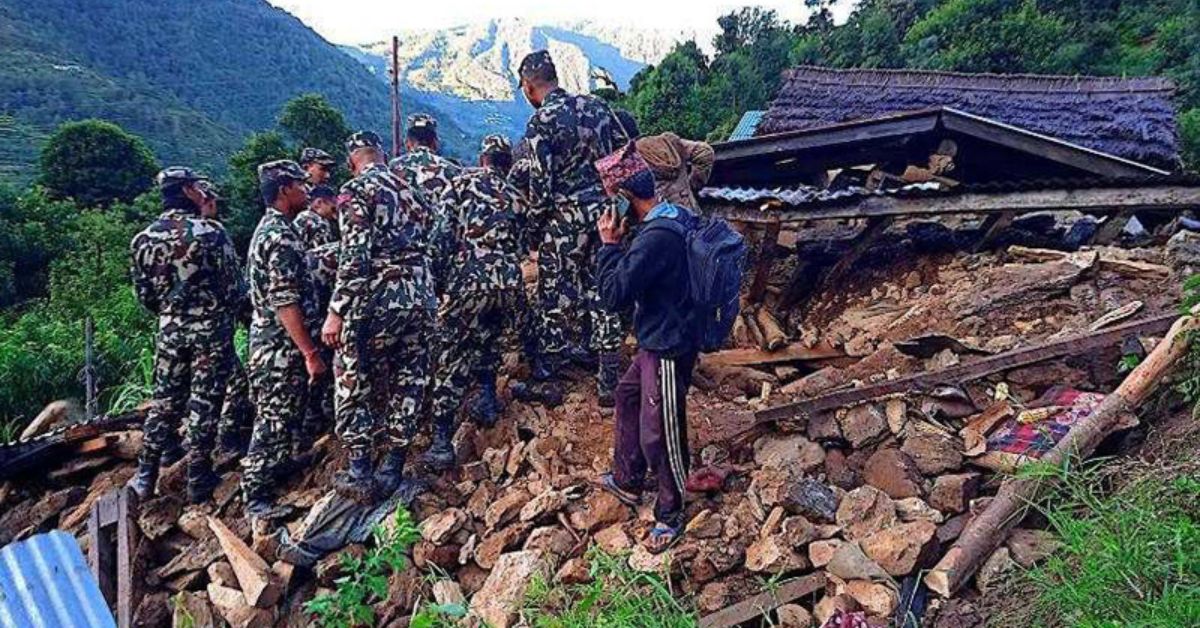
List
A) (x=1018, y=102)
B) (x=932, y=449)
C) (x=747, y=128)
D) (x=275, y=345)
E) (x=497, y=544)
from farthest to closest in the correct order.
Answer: (x=747, y=128)
(x=1018, y=102)
(x=275, y=345)
(x=497, y=544)
(x=932, y=449)

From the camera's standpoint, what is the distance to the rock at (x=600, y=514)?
3672 mm

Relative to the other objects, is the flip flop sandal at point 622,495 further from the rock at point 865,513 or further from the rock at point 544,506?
the rock at point 865,513

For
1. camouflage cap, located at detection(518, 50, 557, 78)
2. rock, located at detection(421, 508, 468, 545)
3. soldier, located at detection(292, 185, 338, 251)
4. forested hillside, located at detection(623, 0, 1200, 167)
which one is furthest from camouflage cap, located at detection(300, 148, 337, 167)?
forested hillside, located at detection(623, 0, 1200, 167)

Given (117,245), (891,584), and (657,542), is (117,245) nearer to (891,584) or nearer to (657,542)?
(657,542)

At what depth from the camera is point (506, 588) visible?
338 cm

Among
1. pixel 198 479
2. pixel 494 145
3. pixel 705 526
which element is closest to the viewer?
pixel 705 526

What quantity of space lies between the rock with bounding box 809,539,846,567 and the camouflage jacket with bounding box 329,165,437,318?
7.80 feet

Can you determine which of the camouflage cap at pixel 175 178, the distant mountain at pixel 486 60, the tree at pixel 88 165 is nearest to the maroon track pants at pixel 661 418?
the camouflage cap at pixel 175 178

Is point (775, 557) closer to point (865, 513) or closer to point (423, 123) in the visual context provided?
point (865, 513)

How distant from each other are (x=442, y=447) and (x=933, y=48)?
24.1m

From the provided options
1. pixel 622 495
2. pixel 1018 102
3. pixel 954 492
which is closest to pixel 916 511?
pixel 954 492

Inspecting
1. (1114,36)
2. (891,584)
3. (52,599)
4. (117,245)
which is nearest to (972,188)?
(891,584)

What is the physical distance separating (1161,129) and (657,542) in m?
7.22

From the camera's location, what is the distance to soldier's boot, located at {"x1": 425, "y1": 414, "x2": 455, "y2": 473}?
4.35 meters
